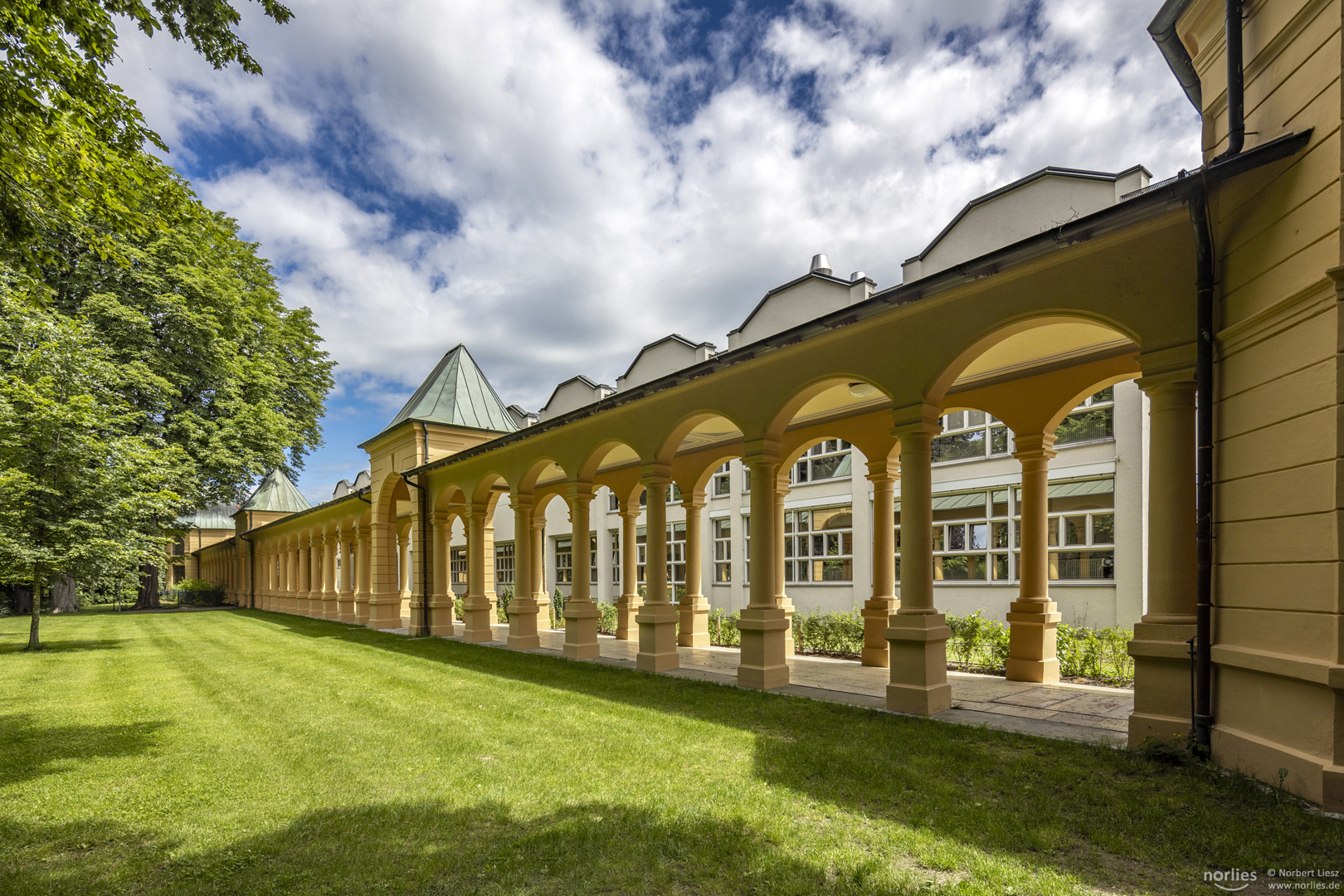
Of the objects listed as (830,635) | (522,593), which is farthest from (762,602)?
(522,593)

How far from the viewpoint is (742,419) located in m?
9.60

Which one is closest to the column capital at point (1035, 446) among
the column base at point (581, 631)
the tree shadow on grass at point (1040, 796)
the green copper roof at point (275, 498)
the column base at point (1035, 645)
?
the column base at point (1035, 645)

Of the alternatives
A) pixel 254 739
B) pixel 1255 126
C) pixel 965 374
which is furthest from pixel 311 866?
pixel 965 374

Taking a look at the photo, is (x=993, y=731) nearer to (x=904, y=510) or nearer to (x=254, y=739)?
(x=904, y=510)

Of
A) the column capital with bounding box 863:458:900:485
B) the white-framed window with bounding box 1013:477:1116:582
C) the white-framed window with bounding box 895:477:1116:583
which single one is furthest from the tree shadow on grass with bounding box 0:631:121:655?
the white-framed window with bounding box 1013:477:1116:582

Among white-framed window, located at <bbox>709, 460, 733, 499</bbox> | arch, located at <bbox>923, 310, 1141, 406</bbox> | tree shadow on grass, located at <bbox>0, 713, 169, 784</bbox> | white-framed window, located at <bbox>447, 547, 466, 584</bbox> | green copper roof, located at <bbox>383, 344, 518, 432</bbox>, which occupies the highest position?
green copper roof, located at <bbox>383, 344, 518, 432</bbox>

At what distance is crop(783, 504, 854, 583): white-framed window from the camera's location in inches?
780

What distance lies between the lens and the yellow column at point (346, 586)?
2431 centimetres

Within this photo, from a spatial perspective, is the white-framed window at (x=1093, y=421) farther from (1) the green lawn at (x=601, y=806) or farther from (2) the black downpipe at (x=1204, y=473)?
(1) the green lawn at (x=601, y=806)

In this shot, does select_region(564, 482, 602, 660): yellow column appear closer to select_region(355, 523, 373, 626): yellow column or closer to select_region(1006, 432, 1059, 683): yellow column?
select_region(1006, 432, 1059, 683): yellow column

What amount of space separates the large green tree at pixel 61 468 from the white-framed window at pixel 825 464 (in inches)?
625

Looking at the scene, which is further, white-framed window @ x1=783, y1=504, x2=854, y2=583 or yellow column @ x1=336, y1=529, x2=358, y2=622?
yellow column @ x1=336, y1=529, x2=358, y2=622

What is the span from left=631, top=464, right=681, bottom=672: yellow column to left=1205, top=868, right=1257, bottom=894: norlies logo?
8086mm

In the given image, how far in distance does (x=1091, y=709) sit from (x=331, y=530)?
24.9 metres
